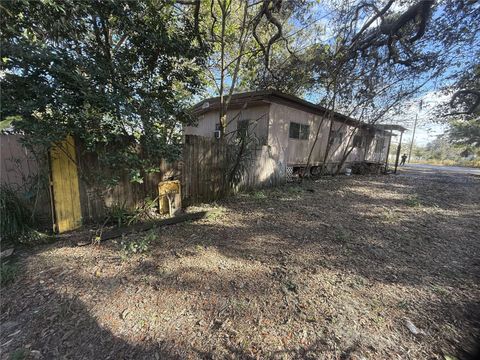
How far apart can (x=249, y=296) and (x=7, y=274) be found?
9.05 ft

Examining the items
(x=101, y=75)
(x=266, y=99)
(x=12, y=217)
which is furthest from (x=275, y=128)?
(x=12, y=217)

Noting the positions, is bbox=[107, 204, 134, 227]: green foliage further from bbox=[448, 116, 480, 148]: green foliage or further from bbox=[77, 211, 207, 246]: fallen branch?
bbox=[448, 116, 480, 148]: green foliage

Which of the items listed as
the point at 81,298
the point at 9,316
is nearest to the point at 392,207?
the point at 81,298

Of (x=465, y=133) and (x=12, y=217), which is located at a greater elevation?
(x=465, y=133)

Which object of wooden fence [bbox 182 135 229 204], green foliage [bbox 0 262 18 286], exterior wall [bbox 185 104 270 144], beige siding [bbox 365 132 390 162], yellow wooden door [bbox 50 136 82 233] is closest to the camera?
green foliage [bbox 0 262 18 286]

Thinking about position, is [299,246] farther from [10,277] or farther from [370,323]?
[10,277]

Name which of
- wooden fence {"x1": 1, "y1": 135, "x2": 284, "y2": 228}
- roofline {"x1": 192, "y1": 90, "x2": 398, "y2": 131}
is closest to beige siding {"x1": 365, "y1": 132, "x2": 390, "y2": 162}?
roofline {"x1": 192, "y1": 90, "x2": 398, "y2": 131}

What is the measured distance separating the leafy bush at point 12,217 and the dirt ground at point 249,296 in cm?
44

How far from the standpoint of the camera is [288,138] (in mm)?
9227

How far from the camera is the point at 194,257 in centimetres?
302

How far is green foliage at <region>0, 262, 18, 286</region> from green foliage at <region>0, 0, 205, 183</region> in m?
1.53

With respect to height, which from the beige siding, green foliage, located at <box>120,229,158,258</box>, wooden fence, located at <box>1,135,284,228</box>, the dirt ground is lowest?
the dirt ground

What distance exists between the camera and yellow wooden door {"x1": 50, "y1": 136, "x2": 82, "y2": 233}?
10.9ft

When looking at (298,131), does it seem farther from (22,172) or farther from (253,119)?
(22,172)
